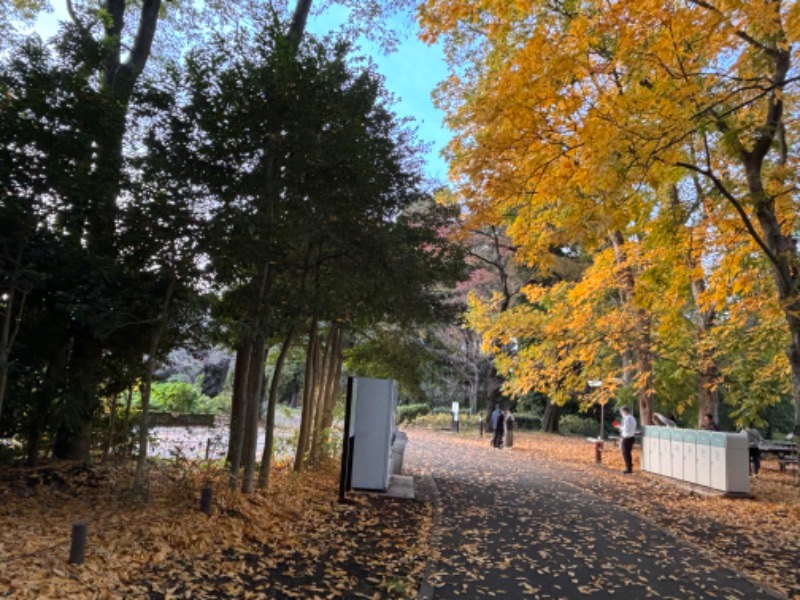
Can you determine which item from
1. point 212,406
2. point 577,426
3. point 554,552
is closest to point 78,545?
point 554,552

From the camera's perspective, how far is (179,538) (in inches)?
229

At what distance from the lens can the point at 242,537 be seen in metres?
6.28

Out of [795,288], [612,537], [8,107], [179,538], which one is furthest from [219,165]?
[795,288]

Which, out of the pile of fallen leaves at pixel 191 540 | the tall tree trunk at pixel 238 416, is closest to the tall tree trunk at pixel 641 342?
the pile of fallen leaves at pixel 191 540

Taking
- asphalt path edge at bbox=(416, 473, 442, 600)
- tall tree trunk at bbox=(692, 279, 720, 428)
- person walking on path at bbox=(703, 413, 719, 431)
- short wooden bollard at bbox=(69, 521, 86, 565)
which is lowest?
asphalt path edge at bbox=(416, 473, 442, 600)

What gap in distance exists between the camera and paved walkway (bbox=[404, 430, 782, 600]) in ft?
18.2

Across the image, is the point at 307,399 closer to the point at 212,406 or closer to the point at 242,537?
the point at 242,537

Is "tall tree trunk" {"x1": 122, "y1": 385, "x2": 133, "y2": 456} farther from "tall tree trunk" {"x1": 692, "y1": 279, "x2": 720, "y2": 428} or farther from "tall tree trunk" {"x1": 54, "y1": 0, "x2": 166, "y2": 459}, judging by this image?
"tall tree trunk" {"x1": 692, "y1": 279, "x2": 720, "y2": 428}

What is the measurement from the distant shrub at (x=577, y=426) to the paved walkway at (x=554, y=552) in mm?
22880

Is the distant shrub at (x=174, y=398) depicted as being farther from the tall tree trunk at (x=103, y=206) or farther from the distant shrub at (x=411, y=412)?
the distant shrub at (x=411, y=412)

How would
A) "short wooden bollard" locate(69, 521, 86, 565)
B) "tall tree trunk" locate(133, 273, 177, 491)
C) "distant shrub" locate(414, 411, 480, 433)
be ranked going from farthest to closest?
"distant shrub" locate(414, 411, 480, 433) < "tall tree trunk" locate(133, 273, 177, 491) < "short wooden bollard" locate(69, 521, 86, 565)

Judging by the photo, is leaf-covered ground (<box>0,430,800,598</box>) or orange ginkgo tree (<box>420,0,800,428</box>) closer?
leaf-covered ground (<box>0,430,800,598</box>)

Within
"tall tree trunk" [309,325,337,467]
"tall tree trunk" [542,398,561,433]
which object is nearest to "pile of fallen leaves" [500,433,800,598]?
"tall tree trunk" [309,325,337,467]

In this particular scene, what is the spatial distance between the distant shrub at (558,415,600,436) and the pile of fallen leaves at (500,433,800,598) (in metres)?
16.3
